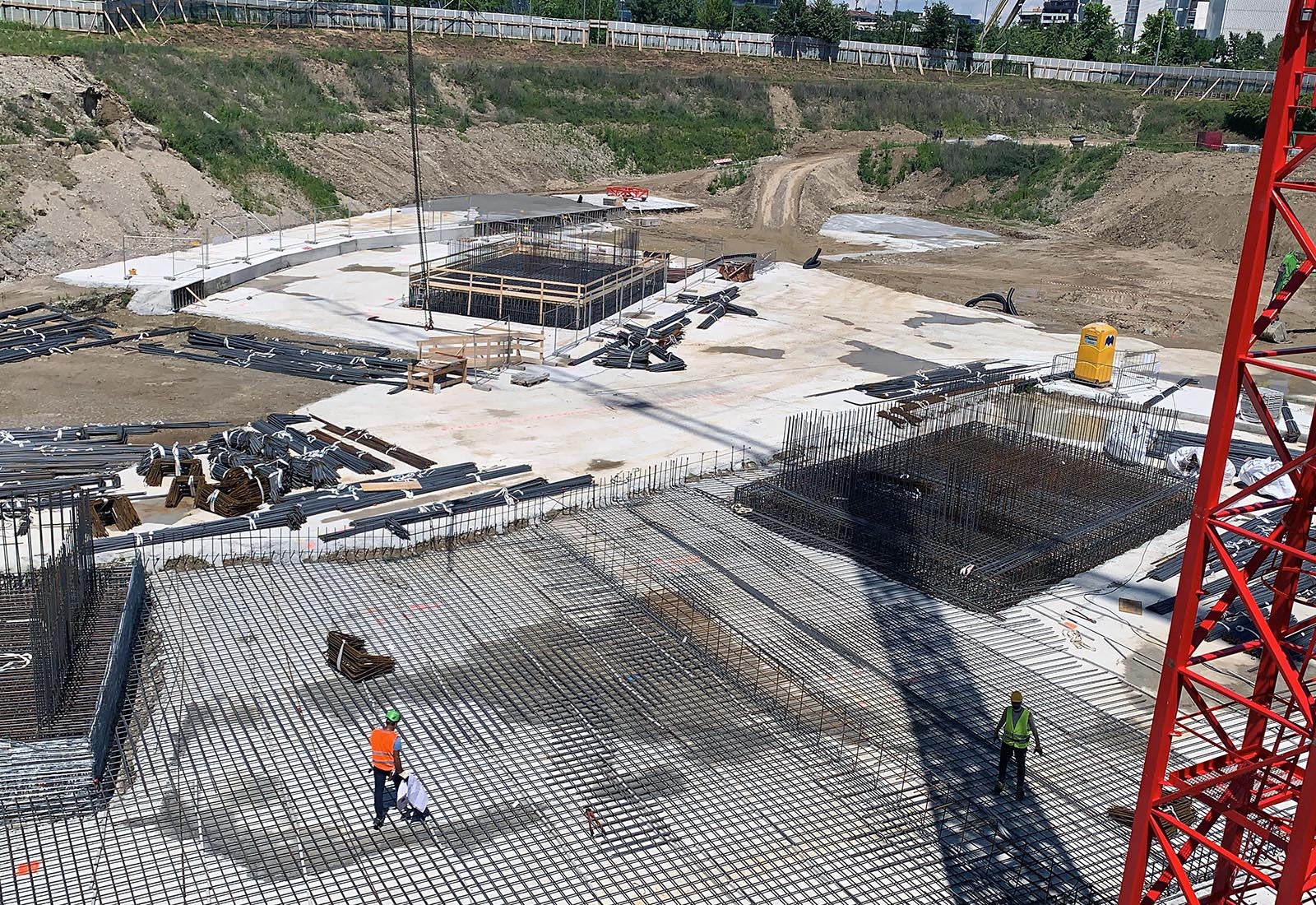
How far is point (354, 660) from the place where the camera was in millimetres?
13727

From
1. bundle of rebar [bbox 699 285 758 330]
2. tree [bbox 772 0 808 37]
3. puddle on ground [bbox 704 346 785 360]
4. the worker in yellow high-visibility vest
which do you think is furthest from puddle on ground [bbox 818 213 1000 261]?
tree [bbox 772 0 808 37]

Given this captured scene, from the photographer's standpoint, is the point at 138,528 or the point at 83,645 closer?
the point at 83,645

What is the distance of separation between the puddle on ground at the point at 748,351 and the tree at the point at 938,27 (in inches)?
2973

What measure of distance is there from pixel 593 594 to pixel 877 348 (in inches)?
675

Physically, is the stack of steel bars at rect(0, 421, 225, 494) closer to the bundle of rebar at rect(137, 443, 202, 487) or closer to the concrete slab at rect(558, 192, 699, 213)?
the bundle of rebar at rect(137, 443, 202, 487)

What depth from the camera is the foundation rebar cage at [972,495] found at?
1761 cm

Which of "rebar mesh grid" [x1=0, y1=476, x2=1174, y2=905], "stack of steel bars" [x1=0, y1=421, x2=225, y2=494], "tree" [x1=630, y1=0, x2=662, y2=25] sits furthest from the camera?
"tree" [x1=630, y1=0, x2=662, y2=25]

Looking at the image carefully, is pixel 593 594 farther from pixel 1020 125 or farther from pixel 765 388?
pixel 1020 125

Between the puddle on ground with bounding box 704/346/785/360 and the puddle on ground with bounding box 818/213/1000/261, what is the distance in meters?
15.8

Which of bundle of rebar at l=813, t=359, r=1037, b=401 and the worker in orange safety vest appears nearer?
the worker in orange safety vest

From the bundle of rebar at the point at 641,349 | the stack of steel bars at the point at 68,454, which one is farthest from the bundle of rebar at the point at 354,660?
the bundle of rebar at the point at 641,349

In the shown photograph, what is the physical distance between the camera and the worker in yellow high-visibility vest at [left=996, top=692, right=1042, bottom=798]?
39.3 feet

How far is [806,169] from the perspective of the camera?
58938 millimetres

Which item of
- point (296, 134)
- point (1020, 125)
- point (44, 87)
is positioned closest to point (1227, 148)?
point (1020, 125)
